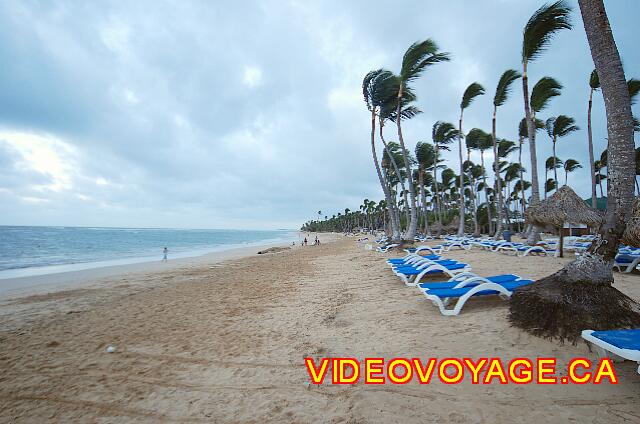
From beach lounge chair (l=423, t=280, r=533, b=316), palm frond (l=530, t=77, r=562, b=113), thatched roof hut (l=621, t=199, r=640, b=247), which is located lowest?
beach lounge chair (l=423, t=280, r=533, b=316)

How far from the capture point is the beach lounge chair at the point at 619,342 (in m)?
2.23

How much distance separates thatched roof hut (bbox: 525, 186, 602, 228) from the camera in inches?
350

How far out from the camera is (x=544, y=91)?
12570 millimetres

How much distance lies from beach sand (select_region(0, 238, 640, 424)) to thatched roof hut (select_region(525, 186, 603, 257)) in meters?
3.28

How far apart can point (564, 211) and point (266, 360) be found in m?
10.4

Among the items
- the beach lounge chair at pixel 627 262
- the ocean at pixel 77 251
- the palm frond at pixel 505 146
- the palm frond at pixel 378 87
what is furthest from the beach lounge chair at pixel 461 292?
the palm frond at pixel 505 146

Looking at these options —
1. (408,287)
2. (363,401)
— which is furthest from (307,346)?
(408,287)

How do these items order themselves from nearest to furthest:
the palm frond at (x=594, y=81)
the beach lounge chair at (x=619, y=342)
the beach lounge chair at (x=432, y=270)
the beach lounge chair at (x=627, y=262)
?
the beach lounge chair at (x=619, y=342) → the beach lounge chair at (x=432, y=270) → the beach lounge chair at (x=627, y=262) → the palm frond at (x=594, y=81)

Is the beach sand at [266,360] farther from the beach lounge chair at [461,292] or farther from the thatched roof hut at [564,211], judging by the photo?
the thatched roof hut at [564,211]

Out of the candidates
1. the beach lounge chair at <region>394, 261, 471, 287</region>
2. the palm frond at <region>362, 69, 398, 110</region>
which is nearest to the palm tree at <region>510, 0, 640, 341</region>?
the beach lounge chair at <region>394, 261, 471, 287</region>

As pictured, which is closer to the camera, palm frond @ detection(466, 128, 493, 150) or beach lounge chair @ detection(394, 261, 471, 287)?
beach lounge chair @ detection(394, 261, 471, 287)

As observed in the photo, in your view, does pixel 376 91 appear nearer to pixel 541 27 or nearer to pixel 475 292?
pixel 541 27

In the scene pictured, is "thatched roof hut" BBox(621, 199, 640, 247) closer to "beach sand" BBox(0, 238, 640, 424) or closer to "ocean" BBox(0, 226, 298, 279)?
"beach sand" BBox(0, 238, 640, 424)

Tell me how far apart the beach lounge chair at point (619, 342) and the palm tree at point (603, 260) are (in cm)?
42
